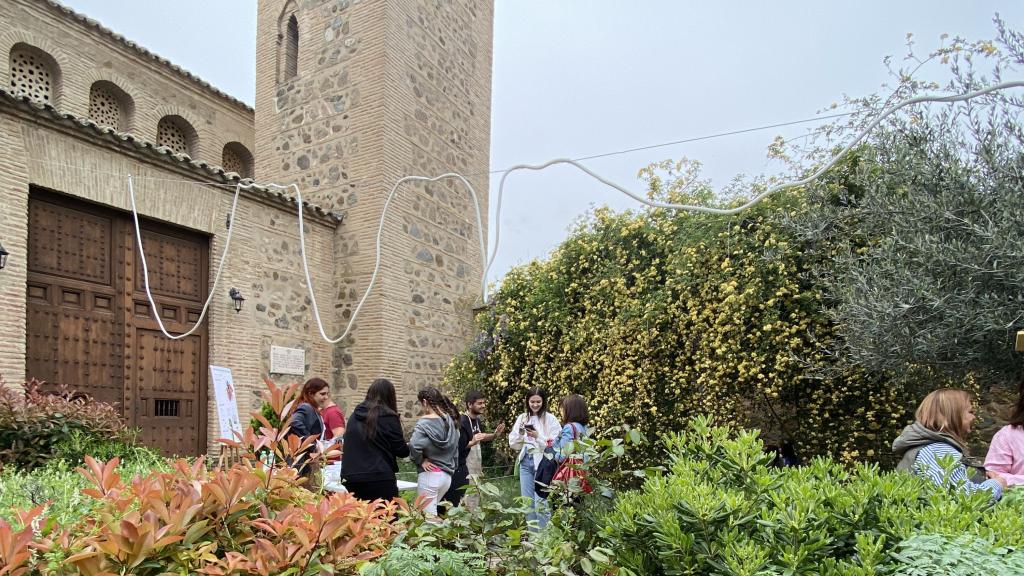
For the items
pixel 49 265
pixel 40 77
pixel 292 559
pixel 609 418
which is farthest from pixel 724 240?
pixel 40 77

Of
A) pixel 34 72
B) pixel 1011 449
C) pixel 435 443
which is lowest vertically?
pixel 435 443

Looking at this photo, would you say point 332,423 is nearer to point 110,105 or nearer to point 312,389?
point 312,389

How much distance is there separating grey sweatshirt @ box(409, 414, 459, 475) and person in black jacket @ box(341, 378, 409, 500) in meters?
0.21

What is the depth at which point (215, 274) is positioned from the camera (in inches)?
340

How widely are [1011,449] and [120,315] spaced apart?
846 centimetres

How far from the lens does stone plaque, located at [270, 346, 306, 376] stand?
30.2ft

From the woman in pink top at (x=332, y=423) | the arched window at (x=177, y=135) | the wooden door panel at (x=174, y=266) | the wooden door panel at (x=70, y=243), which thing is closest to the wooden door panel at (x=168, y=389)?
the wooden door panel at (x=174, y=266)

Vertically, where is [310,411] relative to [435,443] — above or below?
above

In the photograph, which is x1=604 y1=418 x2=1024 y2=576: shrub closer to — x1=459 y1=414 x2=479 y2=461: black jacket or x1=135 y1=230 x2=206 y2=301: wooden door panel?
x1=459 y1=414 x2=479 y2=461: black jacket

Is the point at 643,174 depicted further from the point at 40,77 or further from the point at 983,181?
the point at 40,77

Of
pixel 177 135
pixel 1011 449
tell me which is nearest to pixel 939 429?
pixel 1011 449

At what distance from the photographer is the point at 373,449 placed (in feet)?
15.6

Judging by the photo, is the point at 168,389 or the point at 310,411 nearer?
the point at 310,411

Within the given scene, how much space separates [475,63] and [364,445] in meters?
10.1
